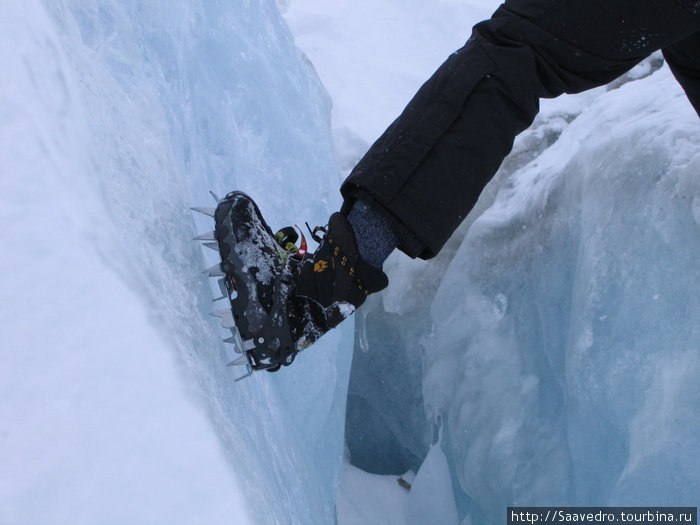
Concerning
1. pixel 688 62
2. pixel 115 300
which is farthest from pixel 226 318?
pixel 688 62

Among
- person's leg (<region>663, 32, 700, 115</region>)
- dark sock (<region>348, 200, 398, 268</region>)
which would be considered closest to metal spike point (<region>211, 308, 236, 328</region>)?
dark sock (<region>348, 200, 398, 268</region>)

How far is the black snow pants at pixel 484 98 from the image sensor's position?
3.04 ft

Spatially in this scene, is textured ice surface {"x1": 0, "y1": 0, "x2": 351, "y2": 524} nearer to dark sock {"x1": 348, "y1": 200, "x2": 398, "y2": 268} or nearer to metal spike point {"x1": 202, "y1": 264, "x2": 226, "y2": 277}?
→ metal spike point {"x1": 202, "y1": 264, "x2": 226, "y2": 277}

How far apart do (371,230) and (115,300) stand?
453 millimetres

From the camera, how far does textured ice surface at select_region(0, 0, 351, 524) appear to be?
502mm

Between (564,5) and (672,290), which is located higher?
(564,5)

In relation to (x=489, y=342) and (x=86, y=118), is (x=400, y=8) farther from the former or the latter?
(x=86, y=118)

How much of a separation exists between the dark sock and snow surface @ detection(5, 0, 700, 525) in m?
Answer: 0.27

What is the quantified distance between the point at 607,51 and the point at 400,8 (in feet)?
11.7

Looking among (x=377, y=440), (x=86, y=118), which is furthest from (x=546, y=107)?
(x=86, y=118)

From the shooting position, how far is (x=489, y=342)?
6.84ft

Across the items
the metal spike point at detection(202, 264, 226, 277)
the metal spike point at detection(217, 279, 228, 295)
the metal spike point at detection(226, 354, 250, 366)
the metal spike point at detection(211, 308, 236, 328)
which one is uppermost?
the metal spike point at detection(202, 264, 226, 277)

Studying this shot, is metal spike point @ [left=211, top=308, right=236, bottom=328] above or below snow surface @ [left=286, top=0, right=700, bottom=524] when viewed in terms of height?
above

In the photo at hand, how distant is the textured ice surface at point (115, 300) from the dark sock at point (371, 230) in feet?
0.89
